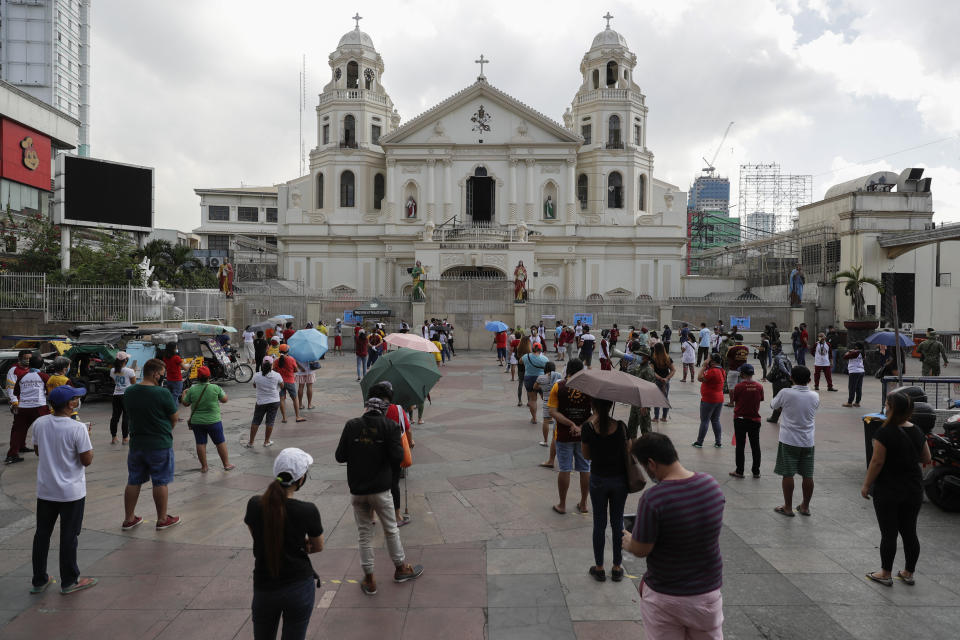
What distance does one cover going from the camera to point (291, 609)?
349 cm

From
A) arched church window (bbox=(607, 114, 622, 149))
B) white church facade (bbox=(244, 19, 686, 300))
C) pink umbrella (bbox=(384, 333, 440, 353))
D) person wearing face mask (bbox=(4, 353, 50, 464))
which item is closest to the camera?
person wearing face mask (bbox=(4, 353, 50, 464))

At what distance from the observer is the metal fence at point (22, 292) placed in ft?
69.4

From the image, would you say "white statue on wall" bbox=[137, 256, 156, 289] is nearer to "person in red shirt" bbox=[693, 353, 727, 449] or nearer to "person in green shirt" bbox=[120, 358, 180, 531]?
"person in green shirt" bbox=[120, 358, 180, 531]

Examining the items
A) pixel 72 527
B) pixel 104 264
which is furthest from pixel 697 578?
pixel 104 264

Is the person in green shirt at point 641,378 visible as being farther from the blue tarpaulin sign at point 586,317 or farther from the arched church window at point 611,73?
the arched church window at point 611,73

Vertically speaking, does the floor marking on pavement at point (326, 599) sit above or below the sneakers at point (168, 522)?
below

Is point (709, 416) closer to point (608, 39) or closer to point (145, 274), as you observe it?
point (145, 274)

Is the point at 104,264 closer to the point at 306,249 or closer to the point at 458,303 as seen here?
the point at 458,303

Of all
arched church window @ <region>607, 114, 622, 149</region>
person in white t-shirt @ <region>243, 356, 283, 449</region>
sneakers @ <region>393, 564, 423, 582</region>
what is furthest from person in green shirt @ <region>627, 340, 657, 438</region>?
arched church window @ <region>607, 114, 622, 149</region>

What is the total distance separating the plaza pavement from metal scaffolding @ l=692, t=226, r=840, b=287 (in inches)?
1169

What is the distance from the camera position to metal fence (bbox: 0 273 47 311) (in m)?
21.1

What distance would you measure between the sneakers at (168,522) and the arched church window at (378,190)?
4069 centimetres

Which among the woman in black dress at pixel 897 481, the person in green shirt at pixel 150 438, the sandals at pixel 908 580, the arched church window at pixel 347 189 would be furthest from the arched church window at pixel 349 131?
the sandals at pixel 908 580

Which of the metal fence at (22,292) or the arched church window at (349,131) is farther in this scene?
the arched church window at (349,131)
